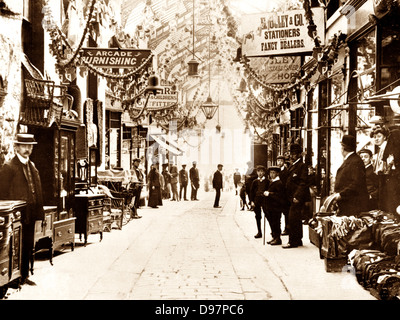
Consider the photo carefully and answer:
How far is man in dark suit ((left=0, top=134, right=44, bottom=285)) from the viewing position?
896 cm

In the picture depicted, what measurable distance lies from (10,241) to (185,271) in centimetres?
316

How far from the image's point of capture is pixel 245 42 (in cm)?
1716

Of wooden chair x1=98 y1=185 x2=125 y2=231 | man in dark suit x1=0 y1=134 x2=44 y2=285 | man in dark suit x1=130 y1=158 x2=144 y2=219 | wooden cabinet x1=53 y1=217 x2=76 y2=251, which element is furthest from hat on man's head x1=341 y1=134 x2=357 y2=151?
man in dark suit x1=130 y1=158 x2=144 y2=219

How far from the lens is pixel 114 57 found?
45.8 ft

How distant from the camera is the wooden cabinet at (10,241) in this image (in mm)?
7766

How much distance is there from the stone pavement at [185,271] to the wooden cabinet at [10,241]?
0.34 m

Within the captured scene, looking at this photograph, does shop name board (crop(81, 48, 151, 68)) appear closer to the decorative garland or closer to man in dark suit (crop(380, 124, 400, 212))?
the decorative garland

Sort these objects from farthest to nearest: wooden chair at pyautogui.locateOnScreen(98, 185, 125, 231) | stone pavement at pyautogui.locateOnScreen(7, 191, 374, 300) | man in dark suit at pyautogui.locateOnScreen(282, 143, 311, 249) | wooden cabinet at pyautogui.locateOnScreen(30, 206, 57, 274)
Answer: wooden chair at pyautogui.locateOnScreen(98, 185, 125, 231) < man in dark suit at pyautogui.locateOnScreen(282, 143, 311, 249) < wooden cabinet at pyautogui.locateOnScreen(30, 206, 57, 274) < stone pavement at pyautogui.locateOnScreen(7, 191, 374, 300)

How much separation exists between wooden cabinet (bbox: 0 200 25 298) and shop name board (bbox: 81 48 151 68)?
5786 millimetres

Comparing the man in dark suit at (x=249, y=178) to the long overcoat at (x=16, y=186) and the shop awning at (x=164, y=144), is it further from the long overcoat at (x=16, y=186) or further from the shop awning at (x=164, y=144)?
the shop awning at (x=164, y=144)

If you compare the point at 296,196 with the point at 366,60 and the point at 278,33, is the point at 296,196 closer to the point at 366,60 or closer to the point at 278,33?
the point at 366,60

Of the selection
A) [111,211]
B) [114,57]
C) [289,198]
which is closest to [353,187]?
[289,198]

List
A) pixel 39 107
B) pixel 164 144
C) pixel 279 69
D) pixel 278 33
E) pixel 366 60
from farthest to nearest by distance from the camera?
pixel 164 144, pixel 279 69, pixel 278 33, pixel 366 60, pixel 39 107
